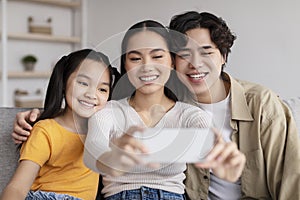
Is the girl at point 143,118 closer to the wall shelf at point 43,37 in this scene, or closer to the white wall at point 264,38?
the white wall at point 264,38

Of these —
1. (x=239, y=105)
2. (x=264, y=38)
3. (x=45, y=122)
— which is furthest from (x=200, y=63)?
(x=264, y=38)

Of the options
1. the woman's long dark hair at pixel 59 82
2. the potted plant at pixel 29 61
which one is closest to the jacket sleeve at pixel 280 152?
the woman's long dark hair at pixel 59 82

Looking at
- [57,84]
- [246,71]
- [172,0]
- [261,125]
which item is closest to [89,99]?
[57,84]

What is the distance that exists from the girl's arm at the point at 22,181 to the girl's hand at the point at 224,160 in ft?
1.75

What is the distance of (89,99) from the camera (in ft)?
3.97

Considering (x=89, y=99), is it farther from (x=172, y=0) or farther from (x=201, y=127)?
(x=172, y=0)

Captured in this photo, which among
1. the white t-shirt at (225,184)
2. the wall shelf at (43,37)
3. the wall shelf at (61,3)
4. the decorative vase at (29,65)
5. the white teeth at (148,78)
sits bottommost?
the white t-shirt at (225,184)

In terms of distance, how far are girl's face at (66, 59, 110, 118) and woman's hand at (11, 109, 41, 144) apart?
0.18m

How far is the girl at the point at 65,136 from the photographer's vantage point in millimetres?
1205

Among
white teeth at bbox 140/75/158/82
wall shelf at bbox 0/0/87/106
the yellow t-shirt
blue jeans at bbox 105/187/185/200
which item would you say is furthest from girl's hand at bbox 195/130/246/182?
wall shelf at bbox 0/0/87/106

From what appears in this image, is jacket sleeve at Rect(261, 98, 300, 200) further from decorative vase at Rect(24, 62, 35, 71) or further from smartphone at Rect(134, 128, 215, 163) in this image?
decorative vase at Rect(24, 62, 35, 71)

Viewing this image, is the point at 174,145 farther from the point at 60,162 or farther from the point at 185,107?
the point at 60,162

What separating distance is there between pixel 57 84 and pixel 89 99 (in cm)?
18

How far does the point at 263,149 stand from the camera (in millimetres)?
1427
